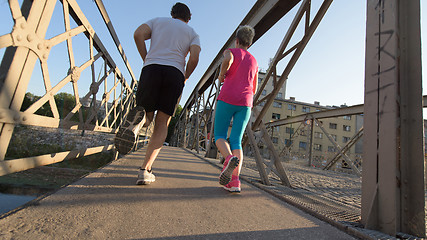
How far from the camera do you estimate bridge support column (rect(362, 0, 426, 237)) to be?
4.41 ft

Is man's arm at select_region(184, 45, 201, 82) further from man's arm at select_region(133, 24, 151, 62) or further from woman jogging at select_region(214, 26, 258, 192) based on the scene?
man's arm at select_region(133, 24, 151, 62)

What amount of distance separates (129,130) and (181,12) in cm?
146

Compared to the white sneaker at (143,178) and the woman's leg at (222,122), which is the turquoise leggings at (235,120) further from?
the white sneaker at (143,178)

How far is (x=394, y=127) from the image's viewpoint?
4.51ft

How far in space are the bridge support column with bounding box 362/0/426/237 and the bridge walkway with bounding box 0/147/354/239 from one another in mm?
346

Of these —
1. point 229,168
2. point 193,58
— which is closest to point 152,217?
point 229,168

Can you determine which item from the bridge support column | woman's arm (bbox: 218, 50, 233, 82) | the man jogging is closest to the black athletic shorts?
the man jogging

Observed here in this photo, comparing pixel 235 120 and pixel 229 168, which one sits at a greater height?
pixel 235 120

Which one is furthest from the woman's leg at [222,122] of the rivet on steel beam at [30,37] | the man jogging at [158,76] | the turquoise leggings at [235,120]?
the rivet on steel beam at [30,37]

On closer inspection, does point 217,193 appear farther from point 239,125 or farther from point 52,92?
point 52,92

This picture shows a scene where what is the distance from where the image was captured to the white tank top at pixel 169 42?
2.26 meters

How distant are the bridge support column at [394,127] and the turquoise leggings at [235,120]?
118 cm

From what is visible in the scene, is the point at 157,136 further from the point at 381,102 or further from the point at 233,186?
the point at 381,102

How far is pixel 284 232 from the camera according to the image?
133 cm
